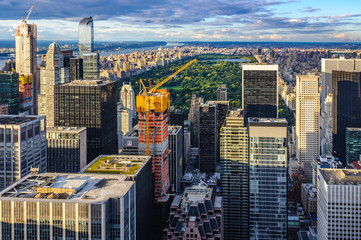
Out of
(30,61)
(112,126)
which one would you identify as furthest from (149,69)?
(112,126)

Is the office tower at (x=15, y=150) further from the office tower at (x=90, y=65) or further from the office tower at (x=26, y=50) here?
the office tower at (x=90, y=65)

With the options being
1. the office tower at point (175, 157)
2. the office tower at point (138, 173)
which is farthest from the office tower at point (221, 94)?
the office tower at point (138, 173)

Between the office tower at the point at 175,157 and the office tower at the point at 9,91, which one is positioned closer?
the office tower at the point at 175,157

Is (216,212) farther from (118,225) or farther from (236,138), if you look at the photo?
(118,225)

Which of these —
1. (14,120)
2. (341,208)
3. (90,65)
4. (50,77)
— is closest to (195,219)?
(341,208)

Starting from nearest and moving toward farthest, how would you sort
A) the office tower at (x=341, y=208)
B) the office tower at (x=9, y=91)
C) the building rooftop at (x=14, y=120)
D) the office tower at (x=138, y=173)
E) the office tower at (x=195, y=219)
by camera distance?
1. the office tower at (x=138, y=173)
2. the office tower at (x=341, y=208)
3. the office tower at (x=195, y=219)
4. the building rooftop at (x=14, y=120)
5. the office tower at (x=9, y=91)

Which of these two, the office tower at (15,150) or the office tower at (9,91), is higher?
the office tower at (9,91)

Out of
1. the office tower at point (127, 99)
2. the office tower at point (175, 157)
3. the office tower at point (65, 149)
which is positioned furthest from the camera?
the office tower at point (127, 99)
